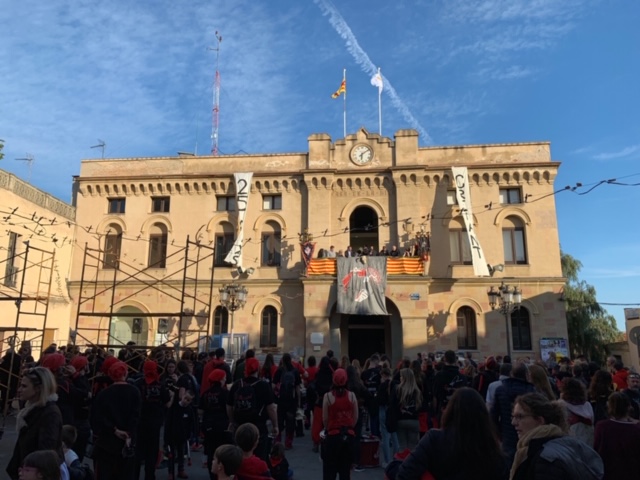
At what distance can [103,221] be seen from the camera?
86.7 ft

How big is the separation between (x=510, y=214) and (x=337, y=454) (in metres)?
20.7

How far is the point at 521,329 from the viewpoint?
23.2 metres

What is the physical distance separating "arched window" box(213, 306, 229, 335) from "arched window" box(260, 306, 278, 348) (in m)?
1.96

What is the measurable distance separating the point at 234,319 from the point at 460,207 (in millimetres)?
12675

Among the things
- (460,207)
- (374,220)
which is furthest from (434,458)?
(374,220)

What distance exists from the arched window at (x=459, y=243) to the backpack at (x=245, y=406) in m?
19.0

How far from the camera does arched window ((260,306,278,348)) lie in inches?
956

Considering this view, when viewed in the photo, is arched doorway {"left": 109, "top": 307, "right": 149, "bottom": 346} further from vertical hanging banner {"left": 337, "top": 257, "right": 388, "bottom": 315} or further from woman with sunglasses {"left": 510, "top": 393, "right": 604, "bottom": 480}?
woman with sunglasses {"left": 510, "top": 393, "right": 604, "bottom": 480}

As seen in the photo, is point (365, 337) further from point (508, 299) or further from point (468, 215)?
point (508, 299)

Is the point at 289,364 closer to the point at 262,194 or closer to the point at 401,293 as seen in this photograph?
the point at 401,293

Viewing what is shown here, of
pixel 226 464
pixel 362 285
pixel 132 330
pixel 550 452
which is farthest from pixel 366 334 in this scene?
pixel 550 452

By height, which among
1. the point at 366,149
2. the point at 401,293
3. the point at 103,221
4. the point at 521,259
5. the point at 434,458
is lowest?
the point at 434,458

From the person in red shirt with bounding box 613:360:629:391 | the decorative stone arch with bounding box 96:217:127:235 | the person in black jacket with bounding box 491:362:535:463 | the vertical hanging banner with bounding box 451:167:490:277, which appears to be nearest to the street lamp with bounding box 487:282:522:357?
the vertical hanging banner with bounding box 451:167:490:277

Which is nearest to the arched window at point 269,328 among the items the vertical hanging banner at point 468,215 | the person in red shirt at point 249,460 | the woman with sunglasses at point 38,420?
the vertical hanging banner at point 468,215
